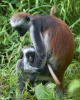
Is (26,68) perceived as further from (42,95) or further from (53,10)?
(53,10)

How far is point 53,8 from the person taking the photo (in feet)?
26.7

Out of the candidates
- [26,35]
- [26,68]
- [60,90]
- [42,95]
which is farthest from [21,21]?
[26,35]

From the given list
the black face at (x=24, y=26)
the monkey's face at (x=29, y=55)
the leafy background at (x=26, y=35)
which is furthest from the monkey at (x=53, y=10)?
the monkey's face at (x=29, y=55)

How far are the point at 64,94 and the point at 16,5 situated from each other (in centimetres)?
292

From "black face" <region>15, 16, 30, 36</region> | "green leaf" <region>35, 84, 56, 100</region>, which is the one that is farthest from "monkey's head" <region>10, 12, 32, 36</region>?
"green leaf" <region>35, 84, 56, 100</region>

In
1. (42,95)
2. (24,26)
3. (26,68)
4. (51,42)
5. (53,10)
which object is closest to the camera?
(42,95)

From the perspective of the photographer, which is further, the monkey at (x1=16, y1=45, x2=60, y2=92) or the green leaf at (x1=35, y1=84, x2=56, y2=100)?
the monkey at (x1=16, y1=45, x2=60, y2=92)

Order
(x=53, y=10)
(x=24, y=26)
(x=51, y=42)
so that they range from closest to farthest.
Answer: (x=51, y=42)
(x=24, y=26)
(x=53, y=10)

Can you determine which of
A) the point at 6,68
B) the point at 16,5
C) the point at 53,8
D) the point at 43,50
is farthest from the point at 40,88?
the point at 16,5

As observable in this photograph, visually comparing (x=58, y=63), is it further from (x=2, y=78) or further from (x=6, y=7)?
(x=6, y=7)

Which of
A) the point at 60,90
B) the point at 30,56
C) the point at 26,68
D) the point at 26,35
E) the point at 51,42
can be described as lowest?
the point at 60,90

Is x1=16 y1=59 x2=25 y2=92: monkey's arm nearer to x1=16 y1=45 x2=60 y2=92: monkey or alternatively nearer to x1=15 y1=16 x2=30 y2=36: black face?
x1=16 y1=45 x2=60 y2=92: monkey

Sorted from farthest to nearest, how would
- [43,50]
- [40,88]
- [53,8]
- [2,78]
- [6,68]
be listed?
[53,8] → [6,68] → [2,78] → [43,50] → [40,88]

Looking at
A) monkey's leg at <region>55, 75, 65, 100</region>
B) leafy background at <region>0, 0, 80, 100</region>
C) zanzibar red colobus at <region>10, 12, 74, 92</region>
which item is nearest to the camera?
zanzibar red colobus at <region>10, 12, 74, 92</region>
